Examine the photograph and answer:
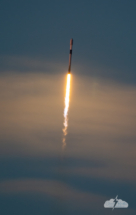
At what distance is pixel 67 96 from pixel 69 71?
11.6 ft

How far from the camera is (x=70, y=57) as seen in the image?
5412cm

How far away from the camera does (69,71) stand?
56812 millimetres

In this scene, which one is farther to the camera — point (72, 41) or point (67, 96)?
point (67, 96)

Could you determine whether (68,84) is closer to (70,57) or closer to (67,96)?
(67,96)

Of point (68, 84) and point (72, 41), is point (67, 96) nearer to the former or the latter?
point (68, 84)

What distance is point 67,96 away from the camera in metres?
58.9

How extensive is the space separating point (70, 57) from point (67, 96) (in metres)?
6.36

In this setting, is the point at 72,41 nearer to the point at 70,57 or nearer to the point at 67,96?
the point at 70,57

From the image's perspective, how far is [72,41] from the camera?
5491 centimetres

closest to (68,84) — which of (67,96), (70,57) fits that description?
(67,96)

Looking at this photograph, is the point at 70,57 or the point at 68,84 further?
the point at 68,84

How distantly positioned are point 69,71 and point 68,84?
2.15 metres

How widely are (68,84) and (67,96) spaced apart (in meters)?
1.51

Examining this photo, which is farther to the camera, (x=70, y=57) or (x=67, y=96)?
(x=67, y=96)
